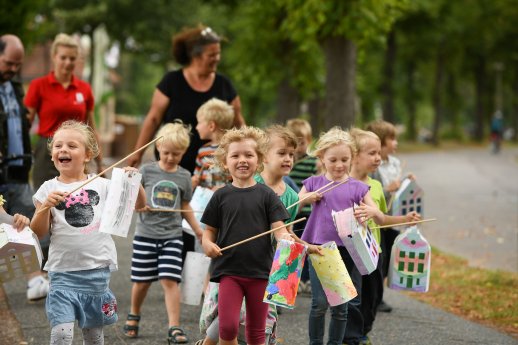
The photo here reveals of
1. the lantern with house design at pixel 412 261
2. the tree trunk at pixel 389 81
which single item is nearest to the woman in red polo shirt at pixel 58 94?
the lantern with house design at pixel 412 261

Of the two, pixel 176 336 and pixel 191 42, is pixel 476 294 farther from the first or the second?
pixel 191 42

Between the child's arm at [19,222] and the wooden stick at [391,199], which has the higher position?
the wooden stick at [391,199]

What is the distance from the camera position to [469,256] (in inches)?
411

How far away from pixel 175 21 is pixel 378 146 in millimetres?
34545

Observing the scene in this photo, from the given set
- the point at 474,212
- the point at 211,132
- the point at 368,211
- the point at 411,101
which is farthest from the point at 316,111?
the point at 411,101

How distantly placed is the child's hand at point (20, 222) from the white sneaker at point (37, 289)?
295 cm

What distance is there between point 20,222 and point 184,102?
115 inches

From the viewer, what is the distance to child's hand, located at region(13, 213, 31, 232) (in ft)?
14.2

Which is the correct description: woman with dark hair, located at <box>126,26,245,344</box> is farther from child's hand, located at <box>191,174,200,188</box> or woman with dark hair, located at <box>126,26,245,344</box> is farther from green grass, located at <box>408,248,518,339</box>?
green grass, located at <box>408,248,518,339</box>

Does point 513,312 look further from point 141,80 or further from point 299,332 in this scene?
point 141,80

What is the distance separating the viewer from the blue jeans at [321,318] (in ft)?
17.0

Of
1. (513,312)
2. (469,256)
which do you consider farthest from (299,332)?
(469,256)

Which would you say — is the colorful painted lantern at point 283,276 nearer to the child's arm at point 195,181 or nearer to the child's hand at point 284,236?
the child's hand at point 284,236

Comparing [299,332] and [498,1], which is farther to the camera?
[498,1]
